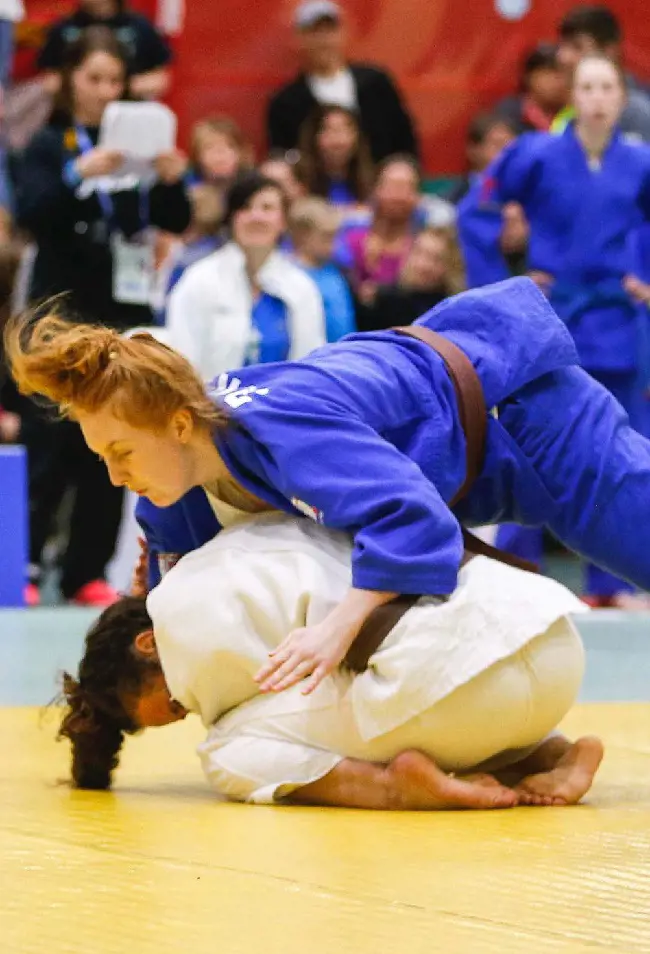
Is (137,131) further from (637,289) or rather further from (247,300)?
(637,289)

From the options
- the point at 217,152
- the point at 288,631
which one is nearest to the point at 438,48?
the point at 217,152

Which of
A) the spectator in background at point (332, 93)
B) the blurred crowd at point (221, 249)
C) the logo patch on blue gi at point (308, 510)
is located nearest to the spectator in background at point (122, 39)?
the blurred crowd at point (221, 249)

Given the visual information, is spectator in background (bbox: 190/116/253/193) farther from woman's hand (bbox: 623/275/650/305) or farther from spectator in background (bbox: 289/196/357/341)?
woman's hand (bbox: 623/275/650/305)

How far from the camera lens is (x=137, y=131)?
21.5ft

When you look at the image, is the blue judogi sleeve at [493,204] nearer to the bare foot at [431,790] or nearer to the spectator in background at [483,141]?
the spectator in background at [483,141]

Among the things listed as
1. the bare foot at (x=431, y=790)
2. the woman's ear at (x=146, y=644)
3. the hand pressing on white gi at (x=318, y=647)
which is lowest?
the bare foot at (x=431, y=790)

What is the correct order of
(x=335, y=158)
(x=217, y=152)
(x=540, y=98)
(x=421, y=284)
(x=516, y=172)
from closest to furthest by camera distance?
(x=516, y=172), (x=421, y=284), (x=217, y=152), (x=335, y=158), (x=540, y=98)

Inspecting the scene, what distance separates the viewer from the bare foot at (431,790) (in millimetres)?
2994

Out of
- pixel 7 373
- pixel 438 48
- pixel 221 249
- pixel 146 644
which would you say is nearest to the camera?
pixel 146 644

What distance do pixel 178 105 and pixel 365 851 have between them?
7496 millimetres

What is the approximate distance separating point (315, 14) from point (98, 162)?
111 inches

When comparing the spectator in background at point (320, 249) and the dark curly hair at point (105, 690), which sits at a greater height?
the dark curly hair at point (105, 690)

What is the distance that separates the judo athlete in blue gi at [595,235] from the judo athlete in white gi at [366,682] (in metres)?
3.86

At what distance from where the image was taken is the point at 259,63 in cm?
980
